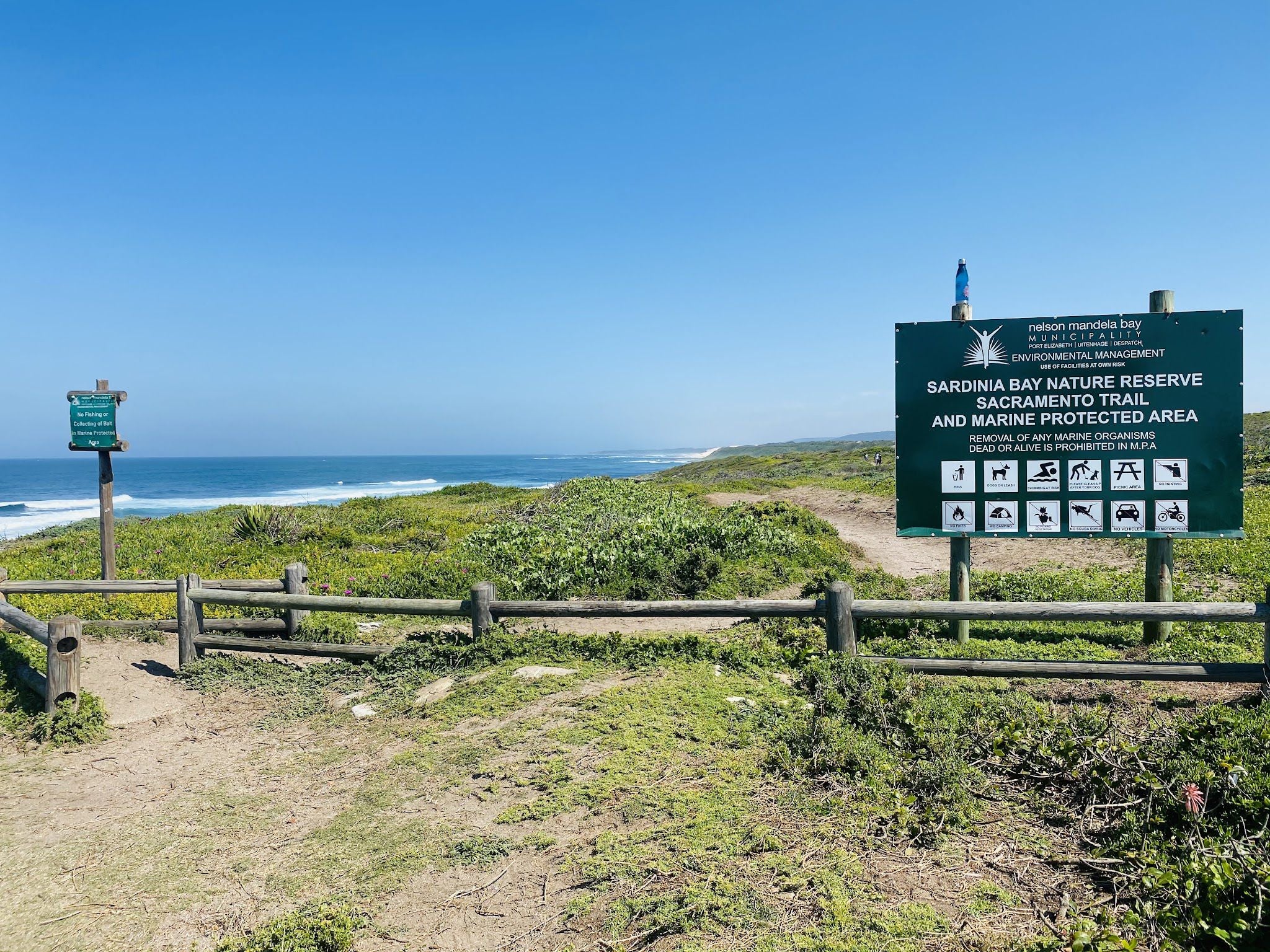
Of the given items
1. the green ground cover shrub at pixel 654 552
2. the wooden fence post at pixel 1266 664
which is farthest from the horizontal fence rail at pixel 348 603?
the wooden fence post at pixel 1266 664

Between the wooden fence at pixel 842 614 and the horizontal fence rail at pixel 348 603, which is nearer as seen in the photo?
the wooden fence at pixel 842 614

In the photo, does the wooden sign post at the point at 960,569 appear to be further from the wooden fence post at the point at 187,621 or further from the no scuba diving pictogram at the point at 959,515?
the wooden fence post at the point at 187,621

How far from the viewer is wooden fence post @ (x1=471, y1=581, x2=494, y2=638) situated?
7.45 meters

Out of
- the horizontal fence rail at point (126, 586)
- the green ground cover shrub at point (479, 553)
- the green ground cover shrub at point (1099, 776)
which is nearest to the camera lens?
the green ground cover shrub at point (1099, 776)

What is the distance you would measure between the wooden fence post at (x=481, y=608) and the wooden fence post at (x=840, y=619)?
11.3 ft

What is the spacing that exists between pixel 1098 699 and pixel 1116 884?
2.93 metres

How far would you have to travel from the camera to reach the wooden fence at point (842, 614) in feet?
19.0

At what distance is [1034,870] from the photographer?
3596 mm

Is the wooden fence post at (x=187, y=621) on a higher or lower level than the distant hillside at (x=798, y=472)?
lower

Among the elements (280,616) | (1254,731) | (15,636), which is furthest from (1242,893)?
(15,636)

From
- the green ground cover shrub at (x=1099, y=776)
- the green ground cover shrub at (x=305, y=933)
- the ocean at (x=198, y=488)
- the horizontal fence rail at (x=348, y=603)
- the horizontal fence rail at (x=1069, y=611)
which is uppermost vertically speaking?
the horizontal fence rail at (x=1069, y=611)

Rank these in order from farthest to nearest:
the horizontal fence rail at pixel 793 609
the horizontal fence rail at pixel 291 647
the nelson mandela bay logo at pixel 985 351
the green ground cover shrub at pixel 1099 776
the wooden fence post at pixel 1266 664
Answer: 1. the horizontal fence rail at pixel 291 647
2. the nelson mandela bay logo at pixel 985 351
3. the horizontal fence rail at pixel 793 609
4. the wooden fence post at pixel 1266 664
5. the green ground cover shrub at pixel 1099 776

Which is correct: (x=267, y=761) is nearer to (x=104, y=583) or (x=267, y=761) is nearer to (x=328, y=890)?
(x=328, y=890)

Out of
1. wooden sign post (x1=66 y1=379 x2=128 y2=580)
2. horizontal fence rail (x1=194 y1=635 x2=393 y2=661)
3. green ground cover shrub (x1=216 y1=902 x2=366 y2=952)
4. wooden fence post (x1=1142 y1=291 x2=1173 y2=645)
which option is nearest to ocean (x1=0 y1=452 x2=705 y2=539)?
wooden sign post (x1=66 y1=379 x2=128 y2=580)
